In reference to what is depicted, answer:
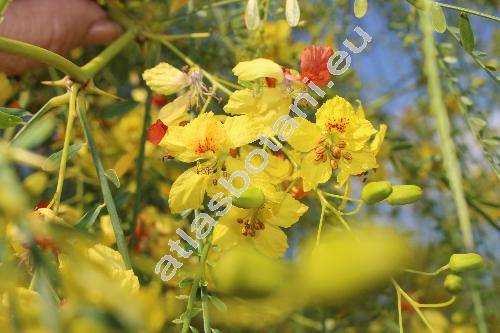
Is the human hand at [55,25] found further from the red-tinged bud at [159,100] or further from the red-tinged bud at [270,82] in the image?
the red-tinged bud at [270,82]

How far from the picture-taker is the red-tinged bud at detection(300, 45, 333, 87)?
59 centimetres

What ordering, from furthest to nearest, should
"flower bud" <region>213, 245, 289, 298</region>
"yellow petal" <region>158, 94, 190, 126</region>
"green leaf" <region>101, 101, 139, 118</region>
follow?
"green leaf" <region>101, 101, 139, 118</region>, "yellow petal" <region>158, 94, 190, 126</region>, "flower bud" <region>213, 245, 289, 298</region>

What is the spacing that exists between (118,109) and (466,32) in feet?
1.35

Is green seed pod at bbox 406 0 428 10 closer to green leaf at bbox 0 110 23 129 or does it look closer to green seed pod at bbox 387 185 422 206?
green seed pod at bbox 387 185 422 206

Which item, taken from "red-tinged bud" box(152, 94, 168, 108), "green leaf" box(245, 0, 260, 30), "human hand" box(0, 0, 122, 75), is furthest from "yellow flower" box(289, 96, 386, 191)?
"human hand" box(0, 0, 122, 75)

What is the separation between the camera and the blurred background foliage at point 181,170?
0.25 meters

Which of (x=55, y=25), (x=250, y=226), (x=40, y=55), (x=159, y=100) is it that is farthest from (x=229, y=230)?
(x=55, y=25)

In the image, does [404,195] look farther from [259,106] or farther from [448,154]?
[259,106]

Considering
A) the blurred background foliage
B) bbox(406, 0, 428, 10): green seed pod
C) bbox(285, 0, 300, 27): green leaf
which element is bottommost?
the blurred background foliage

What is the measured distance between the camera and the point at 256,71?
585mm

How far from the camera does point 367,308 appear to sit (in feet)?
3.27

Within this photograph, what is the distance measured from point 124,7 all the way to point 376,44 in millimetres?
646

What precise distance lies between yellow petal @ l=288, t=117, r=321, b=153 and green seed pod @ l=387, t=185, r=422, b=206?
9cm

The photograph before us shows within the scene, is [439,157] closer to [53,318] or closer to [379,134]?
[379,134]
